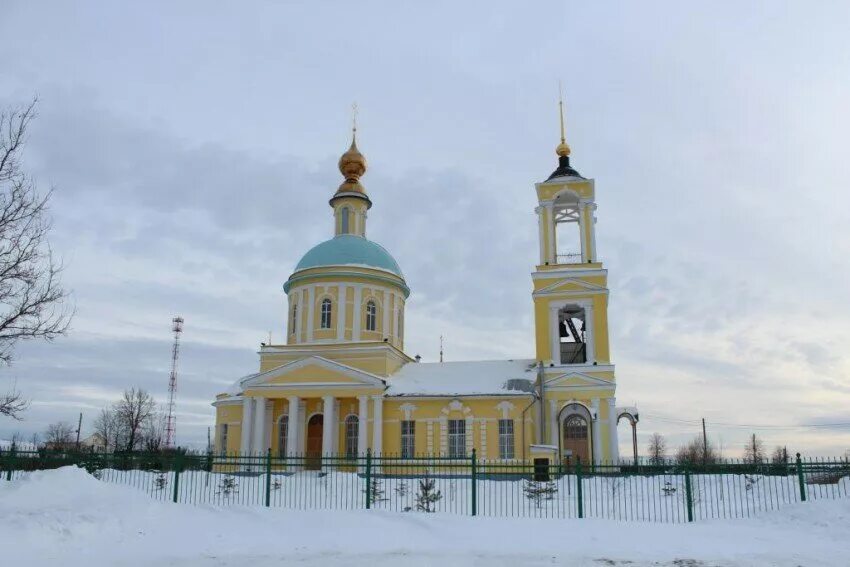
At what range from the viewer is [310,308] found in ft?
117

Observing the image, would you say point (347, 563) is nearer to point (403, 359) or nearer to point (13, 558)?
point (13, 558)

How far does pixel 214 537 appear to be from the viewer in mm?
13656

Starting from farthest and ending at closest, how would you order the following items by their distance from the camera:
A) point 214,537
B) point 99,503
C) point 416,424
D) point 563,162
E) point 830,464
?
point 563,162
point 416,424
point 830,464
point 99,503
point 214,537

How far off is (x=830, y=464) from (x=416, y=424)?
16964 millimetres

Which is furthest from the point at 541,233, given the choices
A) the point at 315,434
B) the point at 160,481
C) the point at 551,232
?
the point at 160,481

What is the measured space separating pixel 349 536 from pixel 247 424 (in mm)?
19540

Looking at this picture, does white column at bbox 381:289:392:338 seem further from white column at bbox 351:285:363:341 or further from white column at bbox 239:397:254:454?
white column at bbox 239:397:254:454

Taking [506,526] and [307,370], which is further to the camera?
[307,370]

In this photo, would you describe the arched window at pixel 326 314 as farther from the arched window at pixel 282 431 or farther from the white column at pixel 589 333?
the white column at pixel 589 333

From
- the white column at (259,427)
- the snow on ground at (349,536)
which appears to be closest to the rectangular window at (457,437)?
the white column at (259,427)

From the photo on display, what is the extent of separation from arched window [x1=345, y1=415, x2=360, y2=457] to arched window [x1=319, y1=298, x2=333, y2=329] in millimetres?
5081

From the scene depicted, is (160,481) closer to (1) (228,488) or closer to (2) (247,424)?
(1) (228,488)

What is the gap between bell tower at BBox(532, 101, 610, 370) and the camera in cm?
3228

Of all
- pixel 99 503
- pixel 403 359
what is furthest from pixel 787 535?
pixel 403 359
